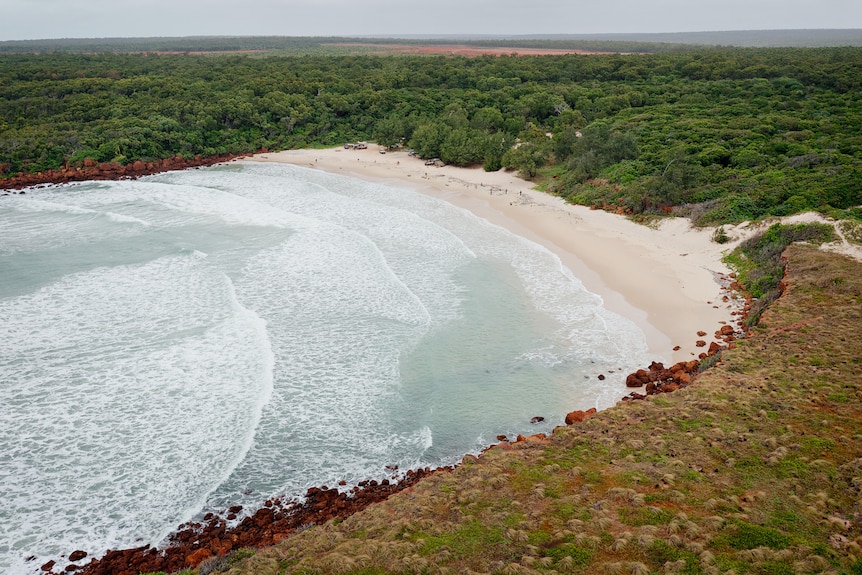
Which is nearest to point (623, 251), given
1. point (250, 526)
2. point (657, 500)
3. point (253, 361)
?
point (253, 361)

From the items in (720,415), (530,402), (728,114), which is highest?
(728,114)

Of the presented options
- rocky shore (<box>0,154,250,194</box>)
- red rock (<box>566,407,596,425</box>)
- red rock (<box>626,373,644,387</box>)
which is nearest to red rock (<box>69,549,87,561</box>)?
red rock (<box>566,407,596,425</box>)

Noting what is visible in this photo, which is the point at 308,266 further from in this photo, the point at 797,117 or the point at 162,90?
the point at 162,90

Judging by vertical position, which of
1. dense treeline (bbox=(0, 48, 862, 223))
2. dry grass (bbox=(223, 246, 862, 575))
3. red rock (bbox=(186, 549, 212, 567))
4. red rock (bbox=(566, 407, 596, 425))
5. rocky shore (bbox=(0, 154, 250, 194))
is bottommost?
rocky shore (bbox=(0, 154, 250, 194))

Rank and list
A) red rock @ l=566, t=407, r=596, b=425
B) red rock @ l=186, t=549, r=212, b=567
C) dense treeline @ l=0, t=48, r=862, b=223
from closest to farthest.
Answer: red rock @ l=186, t=549, r=212, b=567 → red rock @ l=566, t=407, r=596, b=425 → dense treeline @ l=0, t=48, r=862, b=223

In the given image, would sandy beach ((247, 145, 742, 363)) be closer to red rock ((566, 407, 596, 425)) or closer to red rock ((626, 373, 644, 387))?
red rock ((626, 373, 644, 387))

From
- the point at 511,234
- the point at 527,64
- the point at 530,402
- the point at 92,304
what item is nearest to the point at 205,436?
the point at 530,402

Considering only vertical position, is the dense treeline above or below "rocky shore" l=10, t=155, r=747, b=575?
above
